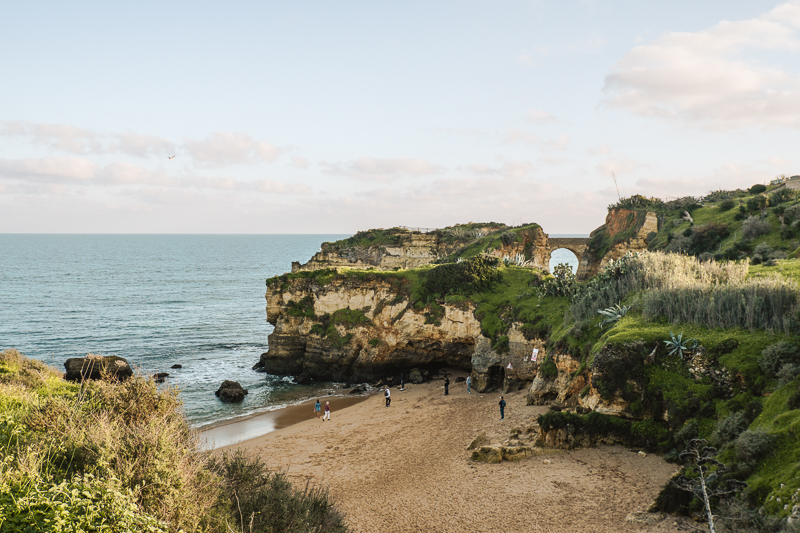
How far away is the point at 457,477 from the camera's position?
18.3 metres

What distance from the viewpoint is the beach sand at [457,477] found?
14.7m

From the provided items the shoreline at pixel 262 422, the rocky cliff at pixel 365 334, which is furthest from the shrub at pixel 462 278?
the shoreline at pixel 262 422

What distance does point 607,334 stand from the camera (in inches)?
813

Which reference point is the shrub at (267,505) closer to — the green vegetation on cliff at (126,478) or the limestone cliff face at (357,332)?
the green vegetation on cliff at (126,478)

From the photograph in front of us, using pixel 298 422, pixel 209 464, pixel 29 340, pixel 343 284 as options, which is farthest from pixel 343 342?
pixel 29 340

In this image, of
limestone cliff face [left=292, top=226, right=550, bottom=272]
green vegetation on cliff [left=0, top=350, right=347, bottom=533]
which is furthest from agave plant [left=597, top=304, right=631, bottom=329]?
limestone cliff face [left=292, top=226, right=550, bottom=272]

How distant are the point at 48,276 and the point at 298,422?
110 m

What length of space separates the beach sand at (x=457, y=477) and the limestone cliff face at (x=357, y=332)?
31.7 feet

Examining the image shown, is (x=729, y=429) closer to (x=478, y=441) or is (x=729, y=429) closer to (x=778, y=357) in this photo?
(x=778, y=357)

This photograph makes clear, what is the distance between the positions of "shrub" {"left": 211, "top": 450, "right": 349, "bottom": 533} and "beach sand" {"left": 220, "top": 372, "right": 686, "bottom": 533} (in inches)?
229

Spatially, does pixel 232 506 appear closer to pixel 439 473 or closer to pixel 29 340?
pixel 439 473

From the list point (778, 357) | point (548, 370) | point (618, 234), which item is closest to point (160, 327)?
point (548, 370)

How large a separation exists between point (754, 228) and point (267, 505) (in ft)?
150

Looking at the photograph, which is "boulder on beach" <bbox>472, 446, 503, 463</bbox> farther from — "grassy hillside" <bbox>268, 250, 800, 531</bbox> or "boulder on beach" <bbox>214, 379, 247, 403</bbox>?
"boulder on beach" <bbox>214, 379, 247, 403</bbox>
